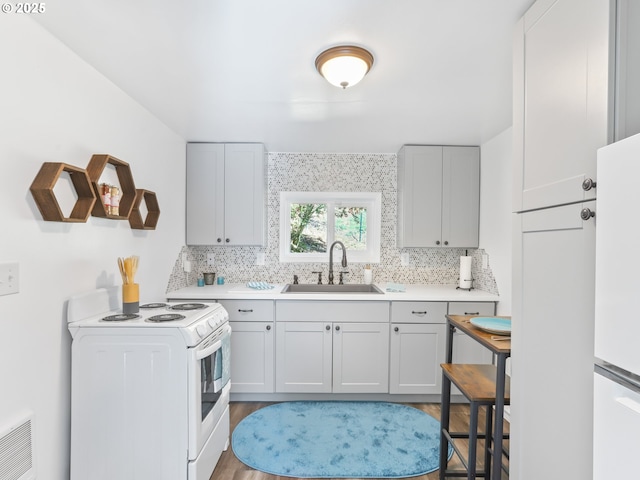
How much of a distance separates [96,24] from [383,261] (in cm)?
281

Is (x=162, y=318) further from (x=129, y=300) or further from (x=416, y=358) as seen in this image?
(x=416, y=358)

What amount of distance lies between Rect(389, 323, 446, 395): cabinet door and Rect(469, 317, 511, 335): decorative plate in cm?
109

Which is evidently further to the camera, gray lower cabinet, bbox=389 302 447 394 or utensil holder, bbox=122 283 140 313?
gray lower cabinet, bbox=389 302 447 394

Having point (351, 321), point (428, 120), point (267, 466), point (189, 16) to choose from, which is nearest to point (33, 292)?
point (189, 16)

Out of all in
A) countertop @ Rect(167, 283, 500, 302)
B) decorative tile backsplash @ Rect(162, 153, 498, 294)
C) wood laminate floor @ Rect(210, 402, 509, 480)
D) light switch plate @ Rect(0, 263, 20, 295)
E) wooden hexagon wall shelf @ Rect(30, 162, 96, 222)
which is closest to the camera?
light switch plate @ Rect(0, 263, 20, 295)

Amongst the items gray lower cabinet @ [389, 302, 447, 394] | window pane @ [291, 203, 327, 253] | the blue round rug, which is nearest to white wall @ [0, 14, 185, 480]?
the blue round rug

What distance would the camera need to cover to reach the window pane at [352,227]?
3.46 m

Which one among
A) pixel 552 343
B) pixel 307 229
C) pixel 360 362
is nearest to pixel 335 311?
pixel 360 362

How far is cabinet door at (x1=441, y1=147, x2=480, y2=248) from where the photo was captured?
122 inches

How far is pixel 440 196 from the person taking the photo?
122 inches

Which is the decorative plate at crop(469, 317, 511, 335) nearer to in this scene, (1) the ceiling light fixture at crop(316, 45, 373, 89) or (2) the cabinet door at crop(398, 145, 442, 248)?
(1) the ceiling light fixture at crop(316, 45, 373, 89)

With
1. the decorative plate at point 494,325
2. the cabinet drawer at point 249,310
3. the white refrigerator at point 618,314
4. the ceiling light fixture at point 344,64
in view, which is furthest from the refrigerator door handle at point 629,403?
the cabinet drawer at point 249,310

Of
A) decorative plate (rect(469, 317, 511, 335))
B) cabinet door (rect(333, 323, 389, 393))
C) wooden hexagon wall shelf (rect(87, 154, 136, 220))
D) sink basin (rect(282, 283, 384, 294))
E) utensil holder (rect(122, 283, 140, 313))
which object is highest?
wooden hexagon wall shelf (rect(87, 154, 136, 220))

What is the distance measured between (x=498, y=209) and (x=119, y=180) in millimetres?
2834
